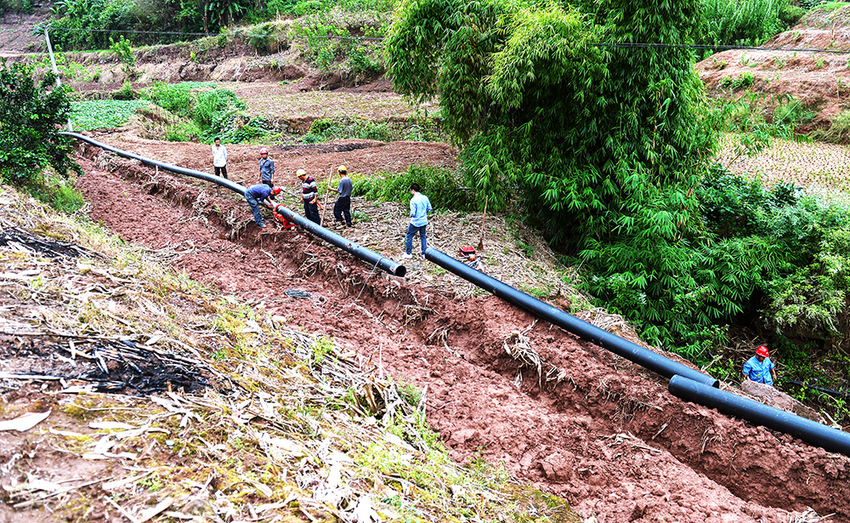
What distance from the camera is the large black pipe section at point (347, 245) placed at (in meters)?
7.08

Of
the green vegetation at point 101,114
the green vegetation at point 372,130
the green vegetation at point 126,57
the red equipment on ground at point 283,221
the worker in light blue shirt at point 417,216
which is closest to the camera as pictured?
the worker in light blue shirt at point 417,216

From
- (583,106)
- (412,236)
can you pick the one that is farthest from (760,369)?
(412,236)

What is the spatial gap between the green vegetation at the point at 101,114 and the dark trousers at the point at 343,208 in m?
15.8

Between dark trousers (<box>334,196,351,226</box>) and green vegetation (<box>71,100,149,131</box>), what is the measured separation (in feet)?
51.7

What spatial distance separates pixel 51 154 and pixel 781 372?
1477cm

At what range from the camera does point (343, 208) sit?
30.0 ft

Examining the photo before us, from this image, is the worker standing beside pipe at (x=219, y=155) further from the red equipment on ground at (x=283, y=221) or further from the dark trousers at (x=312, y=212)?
the dark trousers at (x=312, y=212)

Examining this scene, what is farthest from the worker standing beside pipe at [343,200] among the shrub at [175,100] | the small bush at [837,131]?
the shrub at [175,100]

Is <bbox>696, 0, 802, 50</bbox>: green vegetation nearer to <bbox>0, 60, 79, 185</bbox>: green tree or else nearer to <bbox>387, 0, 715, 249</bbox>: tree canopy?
<bbox>387, 0, 715, 249</bbox>: tree canopy

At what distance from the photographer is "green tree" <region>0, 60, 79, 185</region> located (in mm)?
9211

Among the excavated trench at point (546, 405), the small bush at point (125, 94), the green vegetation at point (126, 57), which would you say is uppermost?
the green vegetation at point (126, 57)

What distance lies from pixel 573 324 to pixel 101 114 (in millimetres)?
25195

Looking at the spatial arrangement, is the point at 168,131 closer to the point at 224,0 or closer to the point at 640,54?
the point at 640,54

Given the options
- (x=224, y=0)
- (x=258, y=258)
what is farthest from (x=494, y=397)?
(x=224, y=0)
